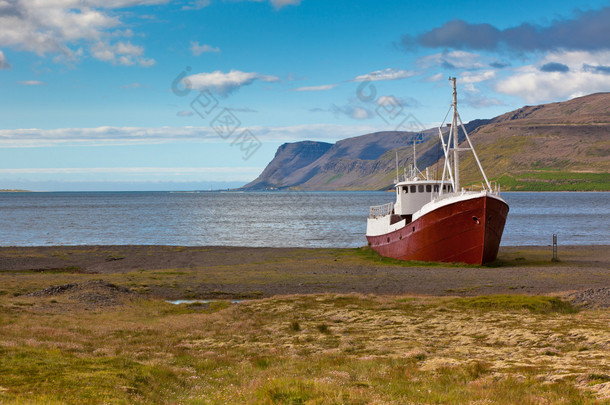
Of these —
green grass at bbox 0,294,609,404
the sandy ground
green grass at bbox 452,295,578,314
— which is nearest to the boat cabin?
the sandy ground

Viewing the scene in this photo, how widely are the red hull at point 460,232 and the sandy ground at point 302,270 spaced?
1.41 metres

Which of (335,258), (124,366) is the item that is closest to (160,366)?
(124,366)

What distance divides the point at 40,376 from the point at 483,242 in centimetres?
3942

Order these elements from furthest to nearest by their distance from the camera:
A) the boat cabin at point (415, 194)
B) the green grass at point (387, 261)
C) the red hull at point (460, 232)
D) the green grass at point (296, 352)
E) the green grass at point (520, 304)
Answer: the boat cabin at point (415, 194), the green grass at point (387, 261), the red hull at point (460, 232), the green grass at point (520, 304), the green grass at point (296, 352)

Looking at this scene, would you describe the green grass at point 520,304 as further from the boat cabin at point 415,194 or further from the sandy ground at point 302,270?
the boat cabin at point 415,194

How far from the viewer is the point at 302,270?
49.5 meters

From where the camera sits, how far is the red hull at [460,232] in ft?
153

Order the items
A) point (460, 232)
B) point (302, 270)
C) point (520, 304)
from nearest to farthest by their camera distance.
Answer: point (520, 304), point (460, 232), point (302, 270)

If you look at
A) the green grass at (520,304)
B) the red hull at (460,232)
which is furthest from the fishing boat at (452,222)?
the green grass at (520,304)

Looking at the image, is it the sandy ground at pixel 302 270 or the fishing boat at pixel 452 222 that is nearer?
the sandy ground at pixel 302 270

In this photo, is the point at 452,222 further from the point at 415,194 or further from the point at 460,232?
the point at 415,194

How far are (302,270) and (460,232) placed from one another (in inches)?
558

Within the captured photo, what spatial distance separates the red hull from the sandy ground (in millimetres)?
1412

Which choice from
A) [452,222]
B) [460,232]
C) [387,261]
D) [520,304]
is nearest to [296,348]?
[520,304]
